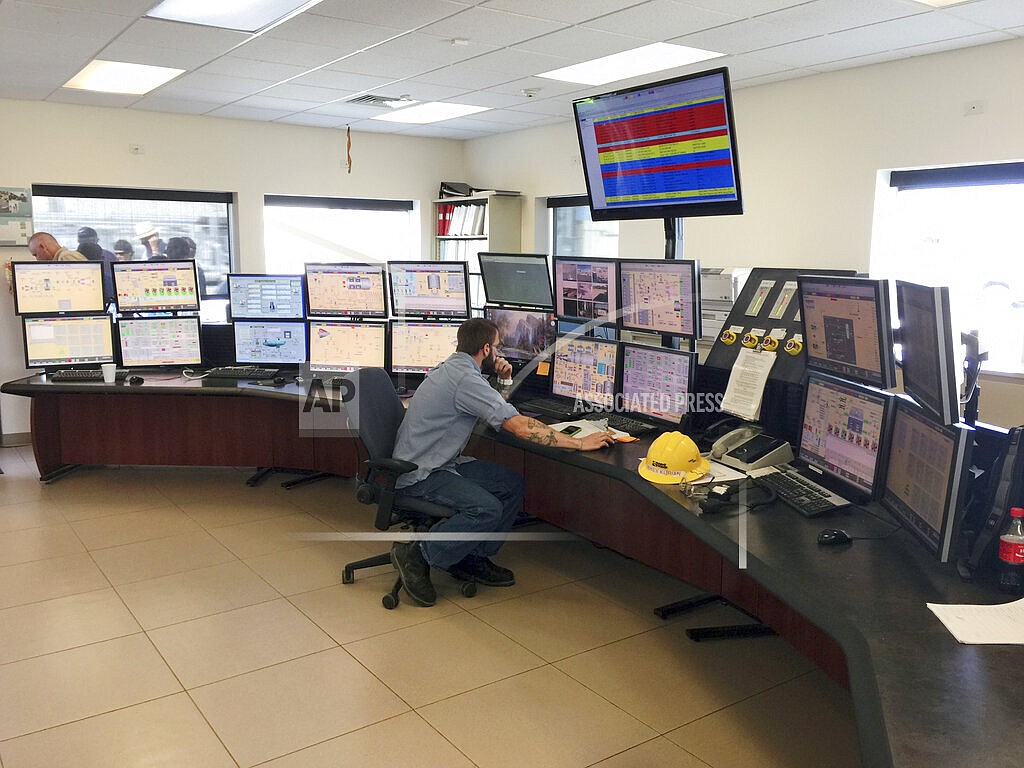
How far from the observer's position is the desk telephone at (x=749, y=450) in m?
2.89

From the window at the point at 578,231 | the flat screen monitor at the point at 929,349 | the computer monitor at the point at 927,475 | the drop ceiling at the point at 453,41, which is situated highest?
the drop ceiling at the point at 453,41

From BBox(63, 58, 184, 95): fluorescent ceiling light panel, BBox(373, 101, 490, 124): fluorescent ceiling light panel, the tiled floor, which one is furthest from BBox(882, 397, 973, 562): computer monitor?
BBox(373, 101, 490, 124): fluorescent ceiling light panel

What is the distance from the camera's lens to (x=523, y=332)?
14.2ft

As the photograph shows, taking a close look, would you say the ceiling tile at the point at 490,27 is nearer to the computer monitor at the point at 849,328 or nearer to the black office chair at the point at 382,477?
the black office chair at the point at 382,477

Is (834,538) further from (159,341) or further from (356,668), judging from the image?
(159,341)

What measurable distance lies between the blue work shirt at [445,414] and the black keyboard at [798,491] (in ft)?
3.47

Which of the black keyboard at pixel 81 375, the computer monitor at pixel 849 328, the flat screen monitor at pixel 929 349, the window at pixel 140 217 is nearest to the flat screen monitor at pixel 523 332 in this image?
the computer monitor at pixel 849 328

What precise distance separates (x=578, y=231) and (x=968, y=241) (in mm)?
3434

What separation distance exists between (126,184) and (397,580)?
4.74 meters

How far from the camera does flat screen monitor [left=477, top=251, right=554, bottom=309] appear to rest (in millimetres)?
4121

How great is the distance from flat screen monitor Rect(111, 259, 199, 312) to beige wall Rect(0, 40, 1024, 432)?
1.72 metres

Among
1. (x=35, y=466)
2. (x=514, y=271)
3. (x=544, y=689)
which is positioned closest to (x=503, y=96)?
(x=514, y=271)

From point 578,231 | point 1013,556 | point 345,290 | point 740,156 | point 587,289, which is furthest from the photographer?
point 578,231

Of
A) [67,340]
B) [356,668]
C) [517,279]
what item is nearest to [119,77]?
[67,340]
